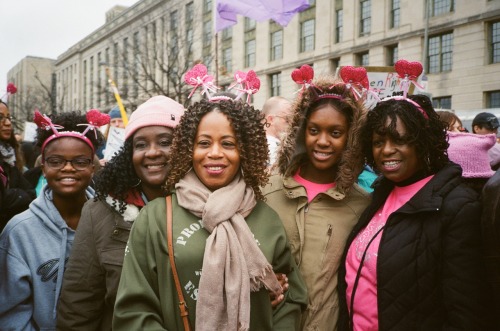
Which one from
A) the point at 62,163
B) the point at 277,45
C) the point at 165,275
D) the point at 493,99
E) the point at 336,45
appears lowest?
the point at 165,275

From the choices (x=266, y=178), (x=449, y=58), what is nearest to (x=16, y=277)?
(x=266, y=178)

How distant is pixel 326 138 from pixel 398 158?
51 cm

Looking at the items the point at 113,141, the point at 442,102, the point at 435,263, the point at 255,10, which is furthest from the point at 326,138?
the point at 442,102

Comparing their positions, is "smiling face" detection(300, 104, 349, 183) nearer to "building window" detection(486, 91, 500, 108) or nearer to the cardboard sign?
the cardboard sign

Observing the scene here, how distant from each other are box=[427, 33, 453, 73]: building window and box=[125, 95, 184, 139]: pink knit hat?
23.2 metres

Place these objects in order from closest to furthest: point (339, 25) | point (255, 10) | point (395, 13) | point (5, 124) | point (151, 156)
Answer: point (151, 156), point (5, 124), point (255, 10), point (395, 13), point (339, 25)

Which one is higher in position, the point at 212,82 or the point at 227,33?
the point at 227,33

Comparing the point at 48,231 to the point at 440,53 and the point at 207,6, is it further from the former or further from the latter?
the point at 207,6

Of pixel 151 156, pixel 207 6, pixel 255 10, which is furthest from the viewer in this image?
pixel 207 6

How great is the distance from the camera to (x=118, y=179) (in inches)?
106

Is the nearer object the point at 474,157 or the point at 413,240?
the point at 413,240

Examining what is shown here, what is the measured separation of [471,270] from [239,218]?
3.65ft

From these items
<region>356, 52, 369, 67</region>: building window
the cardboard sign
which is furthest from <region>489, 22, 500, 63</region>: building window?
the cardboard sign

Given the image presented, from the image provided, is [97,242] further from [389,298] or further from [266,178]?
[389,298]
